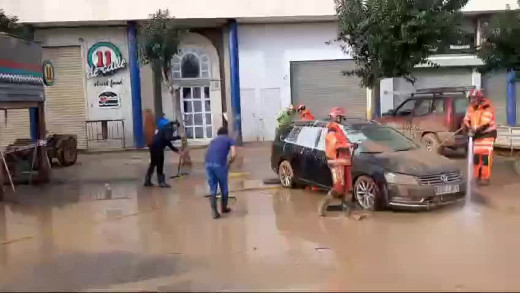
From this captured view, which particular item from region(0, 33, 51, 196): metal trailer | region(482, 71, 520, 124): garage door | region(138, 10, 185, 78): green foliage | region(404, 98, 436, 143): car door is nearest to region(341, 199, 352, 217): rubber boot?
region(0, 33, 51, 196): metal trailer

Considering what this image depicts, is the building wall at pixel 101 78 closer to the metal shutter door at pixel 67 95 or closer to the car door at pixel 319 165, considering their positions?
the metal shutter door at pixel 67 95

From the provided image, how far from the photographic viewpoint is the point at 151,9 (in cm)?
2200

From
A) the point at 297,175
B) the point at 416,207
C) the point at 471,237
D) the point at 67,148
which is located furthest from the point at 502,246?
the point at 67,148

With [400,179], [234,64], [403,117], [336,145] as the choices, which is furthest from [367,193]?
[234,64]

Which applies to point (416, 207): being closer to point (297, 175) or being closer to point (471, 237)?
point (471, 237)

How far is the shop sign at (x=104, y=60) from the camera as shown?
75.6 ft

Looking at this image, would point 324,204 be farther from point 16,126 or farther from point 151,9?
point 16,126

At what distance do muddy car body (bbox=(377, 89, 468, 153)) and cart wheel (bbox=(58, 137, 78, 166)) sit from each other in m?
9.26

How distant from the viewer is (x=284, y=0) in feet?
73.5

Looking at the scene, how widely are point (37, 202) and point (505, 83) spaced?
1985 centimetres

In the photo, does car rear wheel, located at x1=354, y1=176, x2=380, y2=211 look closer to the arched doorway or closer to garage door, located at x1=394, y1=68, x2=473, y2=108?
the arched doorway

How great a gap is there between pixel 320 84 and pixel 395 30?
9.24m

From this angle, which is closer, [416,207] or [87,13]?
[416,207]

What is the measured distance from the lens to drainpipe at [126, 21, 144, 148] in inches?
886
